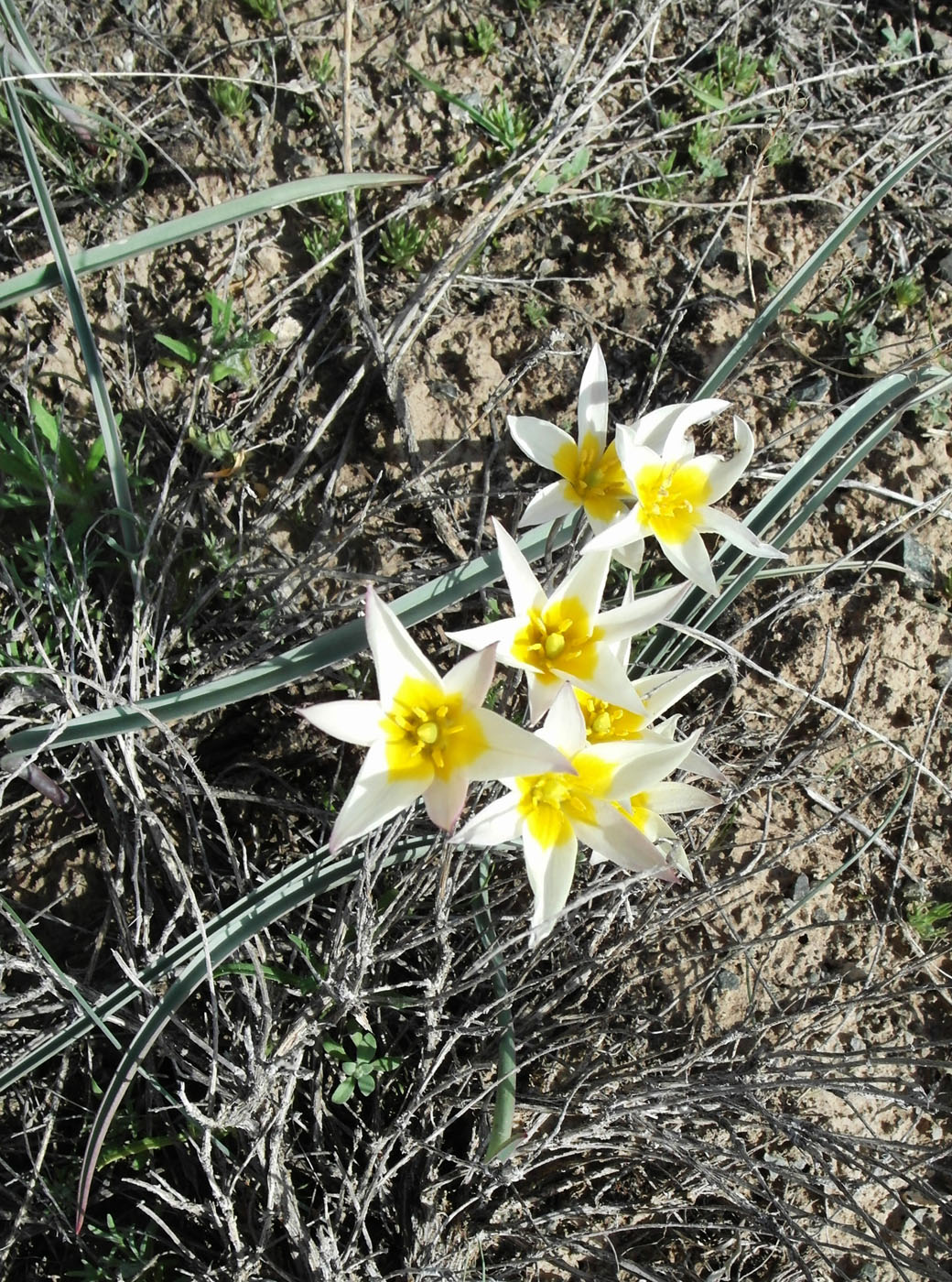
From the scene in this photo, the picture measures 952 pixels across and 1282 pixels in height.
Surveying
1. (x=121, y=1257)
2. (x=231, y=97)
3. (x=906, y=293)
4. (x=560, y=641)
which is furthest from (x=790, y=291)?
(x=121, y=1257)

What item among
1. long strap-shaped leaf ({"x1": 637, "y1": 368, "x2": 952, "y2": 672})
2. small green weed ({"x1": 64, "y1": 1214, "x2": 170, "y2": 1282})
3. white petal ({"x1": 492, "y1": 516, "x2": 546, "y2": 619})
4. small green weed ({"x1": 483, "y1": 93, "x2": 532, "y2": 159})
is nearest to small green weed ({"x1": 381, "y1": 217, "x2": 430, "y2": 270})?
small green weed ({"x1": 483, "y1": 93, "x2": 532, "y2": 159})

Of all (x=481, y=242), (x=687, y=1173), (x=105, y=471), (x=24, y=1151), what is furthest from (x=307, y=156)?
(x=687, y=1173)

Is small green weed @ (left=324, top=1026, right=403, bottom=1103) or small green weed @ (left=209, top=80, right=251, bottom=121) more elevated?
small green weed @ (left=209, top=80, right=251, bottom=121)

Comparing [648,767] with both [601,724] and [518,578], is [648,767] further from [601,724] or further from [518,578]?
[518,578]

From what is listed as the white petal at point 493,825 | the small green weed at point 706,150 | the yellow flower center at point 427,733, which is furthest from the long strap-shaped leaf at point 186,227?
the small green weed at point 706,150

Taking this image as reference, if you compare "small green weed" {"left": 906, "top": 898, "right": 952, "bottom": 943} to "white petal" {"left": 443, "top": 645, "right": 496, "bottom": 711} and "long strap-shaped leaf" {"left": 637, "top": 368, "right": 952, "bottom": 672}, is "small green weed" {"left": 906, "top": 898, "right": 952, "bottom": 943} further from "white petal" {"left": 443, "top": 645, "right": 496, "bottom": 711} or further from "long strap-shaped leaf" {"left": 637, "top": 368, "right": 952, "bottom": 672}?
"white petal" {"left": 443, "top": 645, "right": 496, "bottom": 711}

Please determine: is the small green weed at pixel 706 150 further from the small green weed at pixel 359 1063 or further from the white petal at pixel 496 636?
the small green weed at pixel 359 1063

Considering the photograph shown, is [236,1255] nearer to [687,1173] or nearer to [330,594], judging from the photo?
[687,1173]
